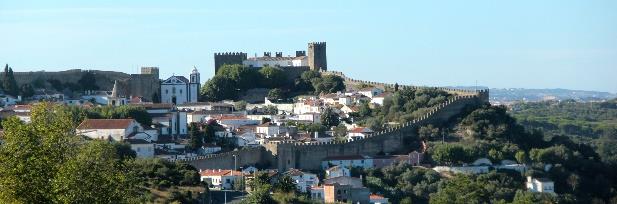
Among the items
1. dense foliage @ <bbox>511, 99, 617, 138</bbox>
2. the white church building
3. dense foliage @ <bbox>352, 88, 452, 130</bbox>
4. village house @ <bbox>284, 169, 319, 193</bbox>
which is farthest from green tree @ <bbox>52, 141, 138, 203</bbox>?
dense foliage @ <bbox>511, 99, 617, 138</bbox>

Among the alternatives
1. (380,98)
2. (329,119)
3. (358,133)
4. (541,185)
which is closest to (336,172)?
(358,133)

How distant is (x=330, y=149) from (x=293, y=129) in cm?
486

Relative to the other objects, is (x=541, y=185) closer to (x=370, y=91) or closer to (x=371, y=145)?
(x=371, y=145)

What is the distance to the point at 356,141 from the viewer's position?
4919cm

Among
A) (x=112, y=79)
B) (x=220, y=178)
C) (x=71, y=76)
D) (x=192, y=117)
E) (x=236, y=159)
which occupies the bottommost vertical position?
(x=220, y=178)

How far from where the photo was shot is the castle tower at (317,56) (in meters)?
67.7

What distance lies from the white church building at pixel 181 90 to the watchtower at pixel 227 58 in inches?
224

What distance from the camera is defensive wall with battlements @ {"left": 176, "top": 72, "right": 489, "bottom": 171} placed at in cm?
4641

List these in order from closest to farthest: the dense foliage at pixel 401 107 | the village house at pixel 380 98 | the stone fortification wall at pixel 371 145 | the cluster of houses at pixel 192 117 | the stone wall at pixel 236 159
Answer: the stone wall at pixel 236 159
the cluster of houses at pixel 192 117
the stone fortification wall at pixel 371 145
the dense foliage at pixel 401 107
the village house at pixel 380 98

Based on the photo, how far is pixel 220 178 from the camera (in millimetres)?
42750

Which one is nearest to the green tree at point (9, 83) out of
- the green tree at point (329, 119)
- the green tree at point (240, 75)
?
the green tree at point (240, 75)

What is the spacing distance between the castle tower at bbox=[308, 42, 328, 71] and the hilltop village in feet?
7.21

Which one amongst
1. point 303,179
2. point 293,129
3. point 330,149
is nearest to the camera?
point 303,179

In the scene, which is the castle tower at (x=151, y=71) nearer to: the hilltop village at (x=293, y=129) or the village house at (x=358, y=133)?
the hilltop village at (x=293, y=129)
